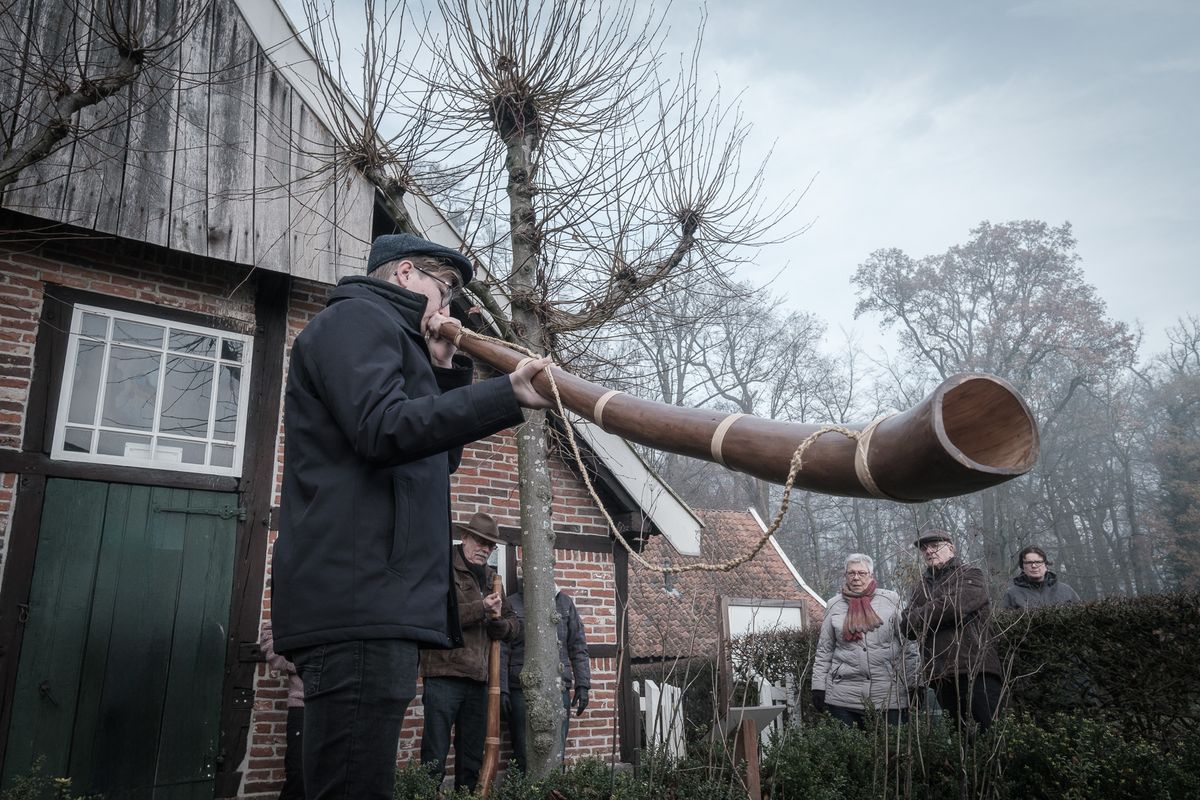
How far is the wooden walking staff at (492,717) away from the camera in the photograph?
18.4 feet

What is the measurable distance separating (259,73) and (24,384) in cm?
279

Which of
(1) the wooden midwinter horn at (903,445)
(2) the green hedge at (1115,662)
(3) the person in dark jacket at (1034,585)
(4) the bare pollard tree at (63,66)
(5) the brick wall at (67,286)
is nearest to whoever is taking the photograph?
(1) the wooden midwinter horn at (903,445)

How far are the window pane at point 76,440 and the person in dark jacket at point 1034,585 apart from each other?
6.84 meters

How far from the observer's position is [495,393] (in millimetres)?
1938

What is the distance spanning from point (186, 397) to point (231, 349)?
497 mm

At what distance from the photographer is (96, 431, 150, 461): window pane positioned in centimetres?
568

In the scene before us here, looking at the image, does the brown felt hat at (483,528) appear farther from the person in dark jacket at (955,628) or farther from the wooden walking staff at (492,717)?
the person in dark jacket at (955,628)

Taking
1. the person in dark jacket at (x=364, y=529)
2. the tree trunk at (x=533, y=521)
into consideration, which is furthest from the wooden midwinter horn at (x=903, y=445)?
the tree trunk at (x=533, y=521)

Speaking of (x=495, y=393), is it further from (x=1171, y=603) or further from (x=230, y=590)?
(x=1171, y=603)

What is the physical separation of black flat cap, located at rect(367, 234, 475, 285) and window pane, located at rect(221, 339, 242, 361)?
4.25 meters

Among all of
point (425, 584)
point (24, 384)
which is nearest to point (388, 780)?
point (425, 584)

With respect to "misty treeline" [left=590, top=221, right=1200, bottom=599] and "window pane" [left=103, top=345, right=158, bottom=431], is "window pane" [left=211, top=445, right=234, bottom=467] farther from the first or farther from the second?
"misty treeline" [left=590, top=221, right=1200, bottom=599]

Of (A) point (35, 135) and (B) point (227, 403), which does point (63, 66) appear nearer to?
(A) point (35, 135)

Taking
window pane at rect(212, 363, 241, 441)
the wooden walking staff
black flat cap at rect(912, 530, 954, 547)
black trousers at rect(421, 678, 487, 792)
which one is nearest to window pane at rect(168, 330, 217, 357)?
window pane at rect(212, 363, 241, 441)
